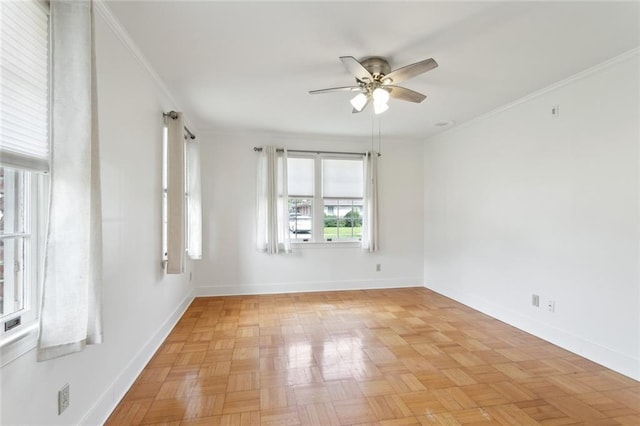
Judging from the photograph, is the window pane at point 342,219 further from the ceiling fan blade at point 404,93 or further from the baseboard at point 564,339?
the ceiling fan blade at point 404,93

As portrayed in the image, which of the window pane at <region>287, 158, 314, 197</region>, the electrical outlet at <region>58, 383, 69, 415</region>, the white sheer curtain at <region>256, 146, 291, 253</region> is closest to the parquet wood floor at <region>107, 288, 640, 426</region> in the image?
the electrical outlet at <region>58, 383, 69, 415</region>

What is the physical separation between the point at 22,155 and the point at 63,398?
3.82 feet

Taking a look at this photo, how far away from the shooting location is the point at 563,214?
2.89 meters

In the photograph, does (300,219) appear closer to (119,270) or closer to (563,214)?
(119,270)

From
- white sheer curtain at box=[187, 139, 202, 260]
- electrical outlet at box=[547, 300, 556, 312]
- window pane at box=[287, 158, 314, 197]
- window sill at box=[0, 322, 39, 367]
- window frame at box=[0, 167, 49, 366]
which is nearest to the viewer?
window sill at box=[0, 322, 39, 367]

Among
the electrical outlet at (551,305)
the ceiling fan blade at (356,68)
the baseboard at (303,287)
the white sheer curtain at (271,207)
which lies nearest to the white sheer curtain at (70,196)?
the ceiling fan blade at (356,68)

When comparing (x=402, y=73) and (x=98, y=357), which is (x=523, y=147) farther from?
(x=98, y=357)

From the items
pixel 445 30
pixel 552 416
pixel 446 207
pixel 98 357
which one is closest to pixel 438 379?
pixel 552 416

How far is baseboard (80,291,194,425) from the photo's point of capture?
1.77m

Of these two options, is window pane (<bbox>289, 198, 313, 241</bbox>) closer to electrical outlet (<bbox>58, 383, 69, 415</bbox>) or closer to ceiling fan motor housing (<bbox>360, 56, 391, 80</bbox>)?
ceiling fan motor housing (<bbox>360, 56, 391, 80</bbox>)

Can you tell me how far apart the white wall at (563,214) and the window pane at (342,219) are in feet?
5.21

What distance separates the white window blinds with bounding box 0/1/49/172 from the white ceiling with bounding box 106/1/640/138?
651 mm

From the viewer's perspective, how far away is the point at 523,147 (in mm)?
3312

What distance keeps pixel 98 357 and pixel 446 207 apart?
444 centimetres
